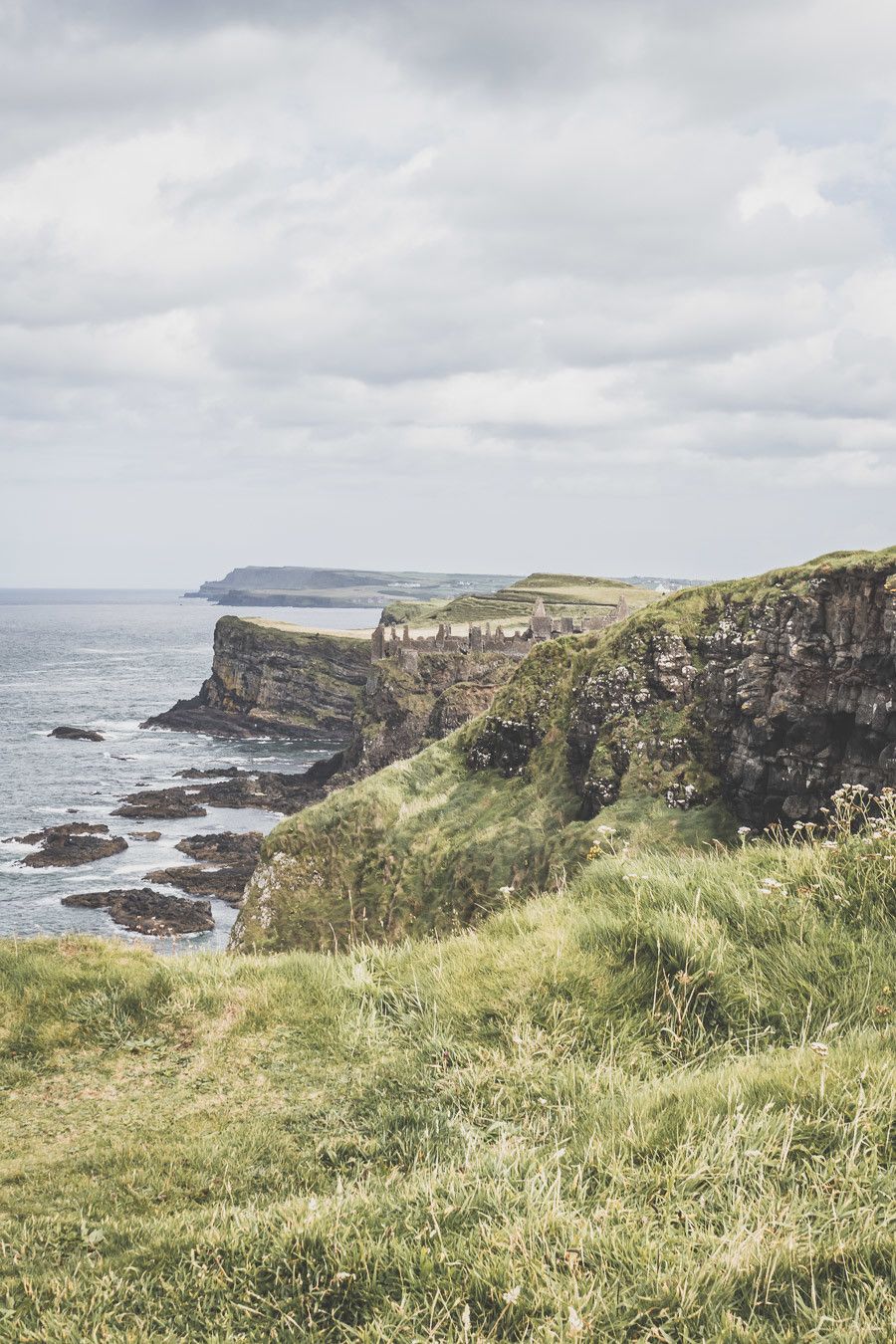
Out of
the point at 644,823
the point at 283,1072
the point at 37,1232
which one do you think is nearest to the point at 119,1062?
the point at 283,1072

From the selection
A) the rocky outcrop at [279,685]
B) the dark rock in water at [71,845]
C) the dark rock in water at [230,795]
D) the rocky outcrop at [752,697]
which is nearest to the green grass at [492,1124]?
the rocky outcrop at [752,697]

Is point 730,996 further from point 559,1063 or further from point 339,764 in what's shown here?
point 339,764

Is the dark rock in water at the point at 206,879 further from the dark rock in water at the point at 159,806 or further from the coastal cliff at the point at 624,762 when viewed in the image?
the coastal cliff at the point at 624,762

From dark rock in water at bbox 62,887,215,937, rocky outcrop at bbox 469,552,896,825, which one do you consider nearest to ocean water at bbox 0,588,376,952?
dark rock in water at bbox 62,887,215,937

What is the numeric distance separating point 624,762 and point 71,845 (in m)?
58.7

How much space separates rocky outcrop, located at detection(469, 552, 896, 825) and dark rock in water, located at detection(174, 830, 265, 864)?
44.5 metres

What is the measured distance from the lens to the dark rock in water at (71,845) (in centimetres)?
7294

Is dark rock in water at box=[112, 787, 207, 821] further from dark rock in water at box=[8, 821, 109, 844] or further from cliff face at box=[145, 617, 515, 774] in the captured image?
cliff face at box=[145, 617, 515, 774]

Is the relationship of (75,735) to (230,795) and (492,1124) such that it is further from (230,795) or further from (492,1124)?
(492,1124)

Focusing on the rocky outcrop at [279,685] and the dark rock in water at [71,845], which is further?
the rocky outcrop at [279,685]

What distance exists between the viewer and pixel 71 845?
75812 millimetres

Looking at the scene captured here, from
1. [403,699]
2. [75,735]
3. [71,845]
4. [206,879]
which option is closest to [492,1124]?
[206,879]

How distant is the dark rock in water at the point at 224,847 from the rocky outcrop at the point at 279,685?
75.3 m

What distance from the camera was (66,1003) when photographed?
7664 mm
